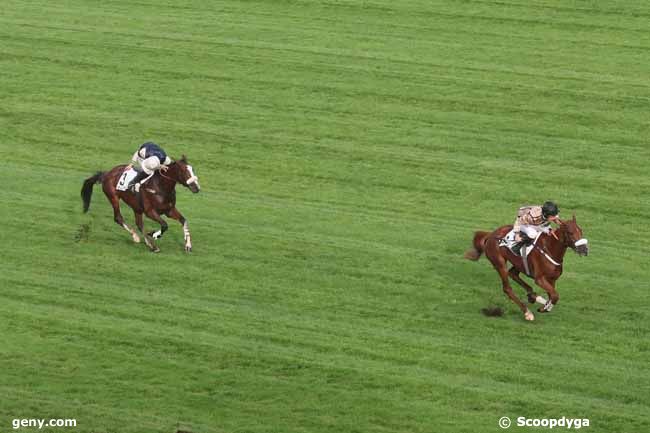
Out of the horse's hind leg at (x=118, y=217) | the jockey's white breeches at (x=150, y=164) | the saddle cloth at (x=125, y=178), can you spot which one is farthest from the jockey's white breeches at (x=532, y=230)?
the horse's hind leg at (x=118, y=217)

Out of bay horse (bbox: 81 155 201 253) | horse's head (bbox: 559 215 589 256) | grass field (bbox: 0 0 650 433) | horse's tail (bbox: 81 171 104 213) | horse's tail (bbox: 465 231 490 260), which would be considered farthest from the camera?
horse's tail (bbox: 81 171 104 213)

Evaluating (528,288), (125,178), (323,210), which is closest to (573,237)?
(528,288)

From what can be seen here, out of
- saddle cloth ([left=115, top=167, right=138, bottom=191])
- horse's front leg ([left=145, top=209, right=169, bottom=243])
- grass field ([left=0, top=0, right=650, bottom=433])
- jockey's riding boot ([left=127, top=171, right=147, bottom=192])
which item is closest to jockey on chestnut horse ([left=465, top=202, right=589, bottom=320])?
grass field ([left=0, top=0, right=650, bottom=433])

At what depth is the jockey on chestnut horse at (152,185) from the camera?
21.3 metres

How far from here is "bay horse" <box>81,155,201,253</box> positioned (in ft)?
69.5

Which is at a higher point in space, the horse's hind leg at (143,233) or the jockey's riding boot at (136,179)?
the jockey's riding boot at (136,179)

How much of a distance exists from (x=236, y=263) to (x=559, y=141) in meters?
8.75

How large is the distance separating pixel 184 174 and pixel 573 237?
21.9 ft

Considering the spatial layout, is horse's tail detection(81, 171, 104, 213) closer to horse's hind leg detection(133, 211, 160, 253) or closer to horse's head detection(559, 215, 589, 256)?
horse's hind leg detection(133, 211, 160, 253)

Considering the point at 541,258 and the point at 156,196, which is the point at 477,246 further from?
the point at 156,196

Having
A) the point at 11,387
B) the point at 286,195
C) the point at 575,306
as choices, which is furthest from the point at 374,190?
the point at 11,387

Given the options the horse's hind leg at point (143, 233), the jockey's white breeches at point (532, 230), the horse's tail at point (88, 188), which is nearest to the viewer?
the jockey's white breeches at point (532, 230)

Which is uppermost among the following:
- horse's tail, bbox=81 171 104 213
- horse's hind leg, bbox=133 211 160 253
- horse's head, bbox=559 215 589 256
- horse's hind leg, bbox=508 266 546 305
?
horse's tail, bbox=81 171 104 213

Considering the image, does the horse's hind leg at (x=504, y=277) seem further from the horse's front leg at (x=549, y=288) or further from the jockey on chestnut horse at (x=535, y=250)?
the horse's front leg at (x=549, y=288)
